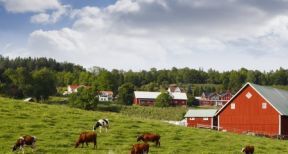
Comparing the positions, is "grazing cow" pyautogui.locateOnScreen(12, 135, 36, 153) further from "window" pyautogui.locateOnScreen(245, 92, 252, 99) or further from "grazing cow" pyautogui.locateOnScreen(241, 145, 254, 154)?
"window" pyautogui.locateOnScreen(245, 92, 252, 99)

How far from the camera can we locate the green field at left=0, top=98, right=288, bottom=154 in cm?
2638

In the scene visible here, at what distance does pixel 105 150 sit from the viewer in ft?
82.7

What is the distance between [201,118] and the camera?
7212cm

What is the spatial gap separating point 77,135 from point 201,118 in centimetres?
4359

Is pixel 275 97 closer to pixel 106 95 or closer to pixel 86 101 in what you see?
pixel 86 101

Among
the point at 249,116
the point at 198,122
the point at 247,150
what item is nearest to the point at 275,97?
the point at 249,116

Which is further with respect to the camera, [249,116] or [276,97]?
[276,97]

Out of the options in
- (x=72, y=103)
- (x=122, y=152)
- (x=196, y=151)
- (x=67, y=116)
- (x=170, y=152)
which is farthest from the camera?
(x=72, y=103)

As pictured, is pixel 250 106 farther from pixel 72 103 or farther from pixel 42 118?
pixel 72 103

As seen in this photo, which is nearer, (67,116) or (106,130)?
(106,130)

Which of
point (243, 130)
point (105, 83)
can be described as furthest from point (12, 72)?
point (243, 130)

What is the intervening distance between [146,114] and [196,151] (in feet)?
300

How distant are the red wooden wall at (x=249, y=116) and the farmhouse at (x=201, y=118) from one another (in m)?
3.25

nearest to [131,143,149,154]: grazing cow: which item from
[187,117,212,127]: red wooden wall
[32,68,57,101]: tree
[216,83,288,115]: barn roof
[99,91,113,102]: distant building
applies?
[216,83,288,115]: barn roof
